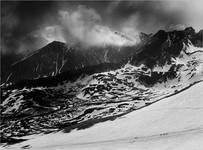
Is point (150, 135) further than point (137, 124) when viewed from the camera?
No

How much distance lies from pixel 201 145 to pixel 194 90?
2584 centimetres

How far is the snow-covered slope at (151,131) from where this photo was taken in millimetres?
45300

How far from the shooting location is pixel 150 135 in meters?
50.8

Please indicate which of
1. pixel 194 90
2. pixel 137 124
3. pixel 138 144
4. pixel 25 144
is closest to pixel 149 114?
pixel 137 124

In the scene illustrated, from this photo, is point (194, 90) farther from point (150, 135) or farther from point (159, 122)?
point (150, 135)

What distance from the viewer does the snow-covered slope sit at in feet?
149

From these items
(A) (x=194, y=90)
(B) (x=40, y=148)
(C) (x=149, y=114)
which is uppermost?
(A) (x=194, y=90)

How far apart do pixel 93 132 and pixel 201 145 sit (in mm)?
26182

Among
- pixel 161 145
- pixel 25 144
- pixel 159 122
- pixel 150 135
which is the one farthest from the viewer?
pixel 25 144

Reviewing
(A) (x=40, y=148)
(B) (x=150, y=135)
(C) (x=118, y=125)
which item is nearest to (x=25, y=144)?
(A) (x=40, y=148)

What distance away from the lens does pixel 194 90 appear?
64.2 m

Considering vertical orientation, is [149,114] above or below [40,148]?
above

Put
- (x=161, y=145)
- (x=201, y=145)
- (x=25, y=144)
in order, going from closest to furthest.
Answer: (x=201, y=145) < (x=161, y=145) < (x=25, y=144)

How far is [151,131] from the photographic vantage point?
52.8 meters
